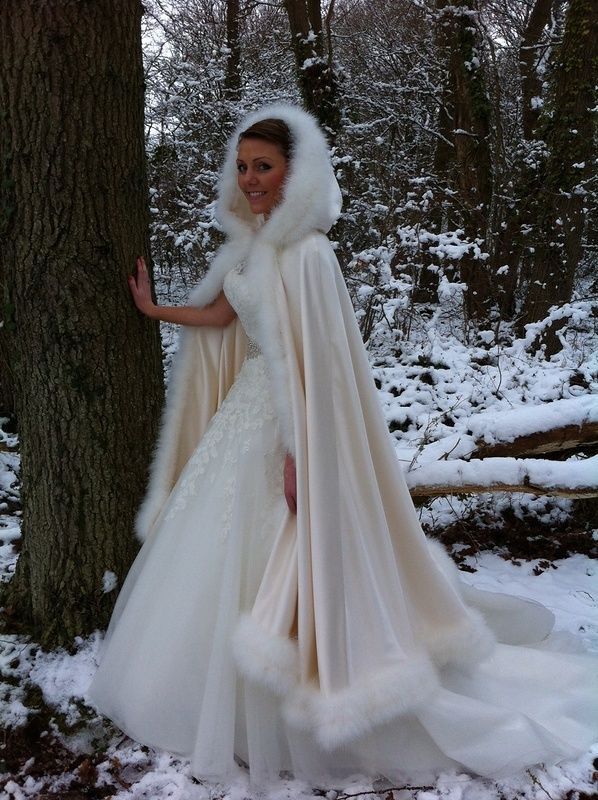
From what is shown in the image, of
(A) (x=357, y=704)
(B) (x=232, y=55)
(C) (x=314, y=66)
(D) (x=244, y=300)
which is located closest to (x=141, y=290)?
(D) (x=244, y=300)

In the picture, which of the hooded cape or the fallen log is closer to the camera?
the hooded cape

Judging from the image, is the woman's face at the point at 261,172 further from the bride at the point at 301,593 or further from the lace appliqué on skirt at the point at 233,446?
the lace appliqué on skirt at the point at 233,446

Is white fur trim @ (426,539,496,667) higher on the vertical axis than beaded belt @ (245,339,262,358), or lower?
lower

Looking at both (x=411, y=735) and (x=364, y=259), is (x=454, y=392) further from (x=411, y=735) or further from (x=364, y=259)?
(x=411, y=735)

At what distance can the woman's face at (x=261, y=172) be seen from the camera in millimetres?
2387

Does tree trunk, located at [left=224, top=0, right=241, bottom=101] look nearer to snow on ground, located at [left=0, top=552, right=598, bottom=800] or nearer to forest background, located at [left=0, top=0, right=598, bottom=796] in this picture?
forest background, located at [left=0, top=0, right=598, bottom=796]

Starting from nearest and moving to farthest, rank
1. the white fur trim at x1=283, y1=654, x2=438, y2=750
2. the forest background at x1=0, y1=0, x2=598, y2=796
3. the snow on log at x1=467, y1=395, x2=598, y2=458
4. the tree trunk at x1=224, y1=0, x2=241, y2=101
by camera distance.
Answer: the white fur trim at x1=283, y1=654, x2=438, y2=750 < the forest background at x1=0, y1=0, x2=598, y2=796 < the snow on log at x1=467, y1=395, x2=598, y2=458 < the tree trunk at x1=224, y1=0, x2=241, y2=101

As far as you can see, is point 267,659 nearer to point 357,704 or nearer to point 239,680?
point 239,680

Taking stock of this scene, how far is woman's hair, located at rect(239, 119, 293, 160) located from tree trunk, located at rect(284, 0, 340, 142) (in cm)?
589

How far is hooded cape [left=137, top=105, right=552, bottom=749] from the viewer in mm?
2158

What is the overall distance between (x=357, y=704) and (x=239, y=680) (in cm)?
42

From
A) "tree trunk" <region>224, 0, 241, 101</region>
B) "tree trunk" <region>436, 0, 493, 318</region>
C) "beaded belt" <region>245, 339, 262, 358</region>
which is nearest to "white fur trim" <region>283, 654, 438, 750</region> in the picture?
"beaded belt" <region>245, 339, 262, 358</region>

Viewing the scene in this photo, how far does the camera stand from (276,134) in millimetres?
2373

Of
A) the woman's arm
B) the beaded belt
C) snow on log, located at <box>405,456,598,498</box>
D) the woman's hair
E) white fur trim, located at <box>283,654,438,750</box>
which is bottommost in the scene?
white fur trim, located at <box>283,654,438,750</box>
